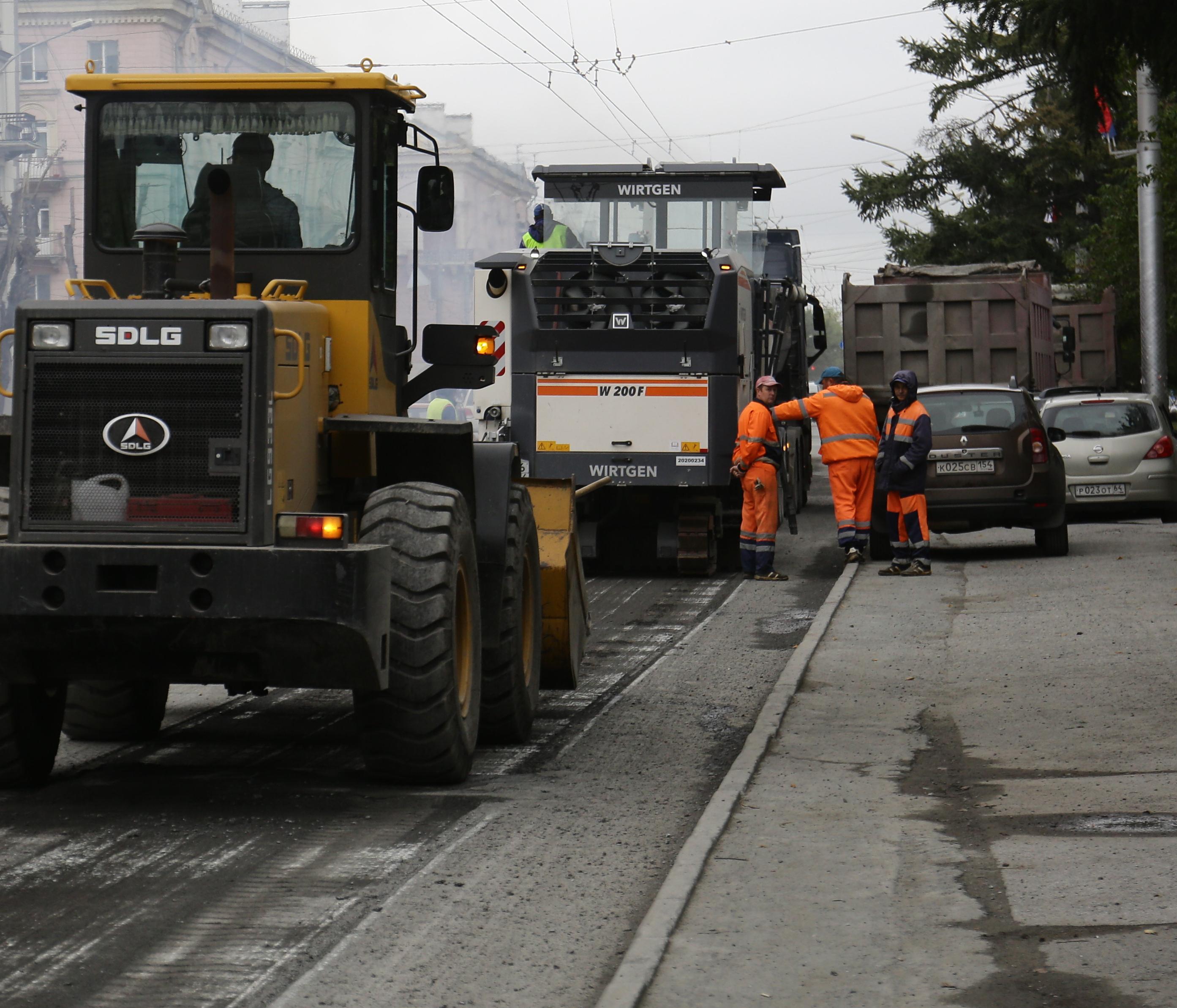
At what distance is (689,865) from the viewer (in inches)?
245

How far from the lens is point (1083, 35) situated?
11992mm

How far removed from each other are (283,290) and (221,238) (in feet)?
1.20

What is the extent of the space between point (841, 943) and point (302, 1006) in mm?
1571

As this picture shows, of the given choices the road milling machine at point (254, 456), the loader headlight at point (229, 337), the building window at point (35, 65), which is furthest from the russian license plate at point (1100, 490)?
the building window at point (35, 65)

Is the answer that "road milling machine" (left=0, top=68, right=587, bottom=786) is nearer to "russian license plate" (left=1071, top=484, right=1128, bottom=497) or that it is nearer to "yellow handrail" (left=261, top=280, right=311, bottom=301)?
"yellow handrail" (left=261, top=280, right=311, bottom=301)

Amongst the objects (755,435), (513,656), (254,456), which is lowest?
(513,656)

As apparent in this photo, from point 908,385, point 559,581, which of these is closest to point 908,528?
point 908,385

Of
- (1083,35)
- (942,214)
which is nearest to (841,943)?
(1083,35)

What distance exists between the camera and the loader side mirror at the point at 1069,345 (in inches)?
1143

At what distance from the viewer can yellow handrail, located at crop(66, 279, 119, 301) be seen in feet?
25.2

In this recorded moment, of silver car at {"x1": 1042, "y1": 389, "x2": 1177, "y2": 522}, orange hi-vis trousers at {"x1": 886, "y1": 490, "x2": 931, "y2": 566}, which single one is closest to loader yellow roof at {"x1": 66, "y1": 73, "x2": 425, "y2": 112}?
orange hi-vis trousers at {"x1": 886, "y1": 490, "x2": 931, "y2": 566}

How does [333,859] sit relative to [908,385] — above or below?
below

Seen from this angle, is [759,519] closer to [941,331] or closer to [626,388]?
[626,388]

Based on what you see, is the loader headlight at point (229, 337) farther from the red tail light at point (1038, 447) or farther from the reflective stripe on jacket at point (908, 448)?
the red tail light at point (1038, 447)
